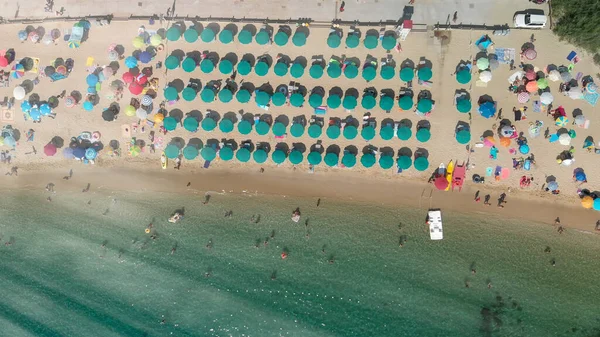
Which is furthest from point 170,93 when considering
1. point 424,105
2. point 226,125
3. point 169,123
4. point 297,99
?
point 424,105

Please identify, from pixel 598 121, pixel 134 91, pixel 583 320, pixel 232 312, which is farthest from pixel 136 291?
pixel 598 121

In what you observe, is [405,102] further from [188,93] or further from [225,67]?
[188,93]

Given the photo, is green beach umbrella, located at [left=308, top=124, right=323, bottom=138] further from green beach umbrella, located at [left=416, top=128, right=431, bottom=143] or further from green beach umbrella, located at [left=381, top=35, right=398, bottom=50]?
green beach umbrella, located at [left=381, top=35, right=398, bottom=50]

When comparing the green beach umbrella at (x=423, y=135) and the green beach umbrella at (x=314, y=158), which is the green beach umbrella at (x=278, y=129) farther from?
the green beach umbrella at (x=423, y=135)

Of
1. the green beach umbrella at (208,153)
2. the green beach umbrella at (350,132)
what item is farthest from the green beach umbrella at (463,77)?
the green beach umbrella at (208,153)

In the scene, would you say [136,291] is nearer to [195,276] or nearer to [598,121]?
[195,276]

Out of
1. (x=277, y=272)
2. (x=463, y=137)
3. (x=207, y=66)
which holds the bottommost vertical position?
(x=277, y=272)
